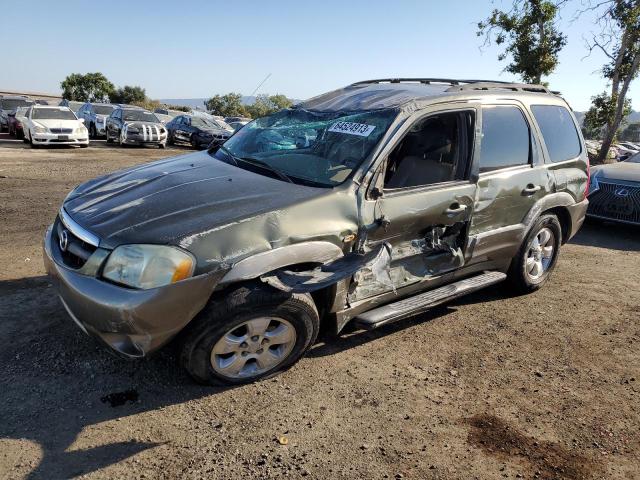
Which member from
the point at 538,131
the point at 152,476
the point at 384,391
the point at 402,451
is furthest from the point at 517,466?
the point at 538,131

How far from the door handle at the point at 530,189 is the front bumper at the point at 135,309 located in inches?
114

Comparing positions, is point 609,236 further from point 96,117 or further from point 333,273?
point 96,117

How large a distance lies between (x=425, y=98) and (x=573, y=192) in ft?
7.11

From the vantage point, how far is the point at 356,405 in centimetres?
314

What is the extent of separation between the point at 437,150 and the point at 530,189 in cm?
103

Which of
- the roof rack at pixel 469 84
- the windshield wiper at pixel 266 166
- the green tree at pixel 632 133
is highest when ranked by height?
the green tree at pixel 632 133

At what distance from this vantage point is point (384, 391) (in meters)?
3.30

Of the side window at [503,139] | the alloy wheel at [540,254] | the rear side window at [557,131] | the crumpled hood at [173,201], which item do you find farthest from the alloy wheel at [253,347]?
the rear side window at [557,131]

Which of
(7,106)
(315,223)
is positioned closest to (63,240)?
(315,223)

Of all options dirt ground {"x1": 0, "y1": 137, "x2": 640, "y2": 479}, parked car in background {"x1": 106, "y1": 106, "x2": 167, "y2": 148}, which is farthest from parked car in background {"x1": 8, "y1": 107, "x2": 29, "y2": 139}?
dirt ground {"x1": 0, "y1": 137, "x2": 640, "y2": 479}

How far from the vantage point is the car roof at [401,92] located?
155 inches

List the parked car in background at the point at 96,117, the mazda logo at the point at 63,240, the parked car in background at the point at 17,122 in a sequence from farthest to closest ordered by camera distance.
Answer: the parked car in background at the point at 96,117, the parked car in background at the point at 17,122, the mazda logo at the point at 63,240

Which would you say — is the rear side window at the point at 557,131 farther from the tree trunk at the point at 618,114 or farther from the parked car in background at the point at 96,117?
the parked car in background at the point at 96,117

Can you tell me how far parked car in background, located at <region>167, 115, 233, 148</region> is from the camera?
20000mm
